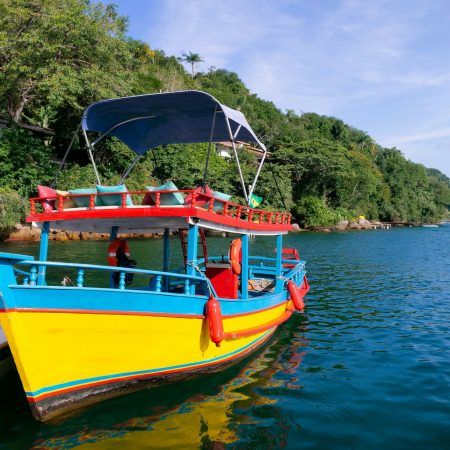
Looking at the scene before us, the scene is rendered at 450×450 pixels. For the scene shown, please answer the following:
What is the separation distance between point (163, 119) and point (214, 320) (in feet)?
18.3

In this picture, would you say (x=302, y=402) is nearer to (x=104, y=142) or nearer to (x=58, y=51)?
(x=58, y=51)

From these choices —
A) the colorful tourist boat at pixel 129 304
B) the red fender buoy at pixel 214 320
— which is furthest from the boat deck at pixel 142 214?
the red fender buoy at pixel 214 320

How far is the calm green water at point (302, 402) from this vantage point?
5.79 metres

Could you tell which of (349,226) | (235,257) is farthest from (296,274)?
(349,226)

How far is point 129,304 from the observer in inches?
244

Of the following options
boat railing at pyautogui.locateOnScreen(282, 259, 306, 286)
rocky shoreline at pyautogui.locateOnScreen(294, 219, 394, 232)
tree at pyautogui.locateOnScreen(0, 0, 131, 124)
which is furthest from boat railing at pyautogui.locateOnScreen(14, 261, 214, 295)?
rocky shoreline at pyautogui.locateOnScreen(294, 219, 394, 232)

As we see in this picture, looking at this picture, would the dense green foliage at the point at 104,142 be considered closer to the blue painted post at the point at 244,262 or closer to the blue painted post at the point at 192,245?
the blue painted post at the point at 244,262

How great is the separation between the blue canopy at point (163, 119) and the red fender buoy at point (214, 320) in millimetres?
3942

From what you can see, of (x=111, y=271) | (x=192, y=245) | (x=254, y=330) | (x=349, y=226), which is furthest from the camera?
(x=349, y=226)

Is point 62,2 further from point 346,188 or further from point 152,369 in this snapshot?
point 346,188

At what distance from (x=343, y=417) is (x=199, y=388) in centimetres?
250

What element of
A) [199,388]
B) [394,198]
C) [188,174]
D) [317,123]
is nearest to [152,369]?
[199,388]

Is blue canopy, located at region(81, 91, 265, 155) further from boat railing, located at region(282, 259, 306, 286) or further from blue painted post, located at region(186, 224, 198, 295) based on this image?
boat railing, located at region(282, 259, 306, 286)

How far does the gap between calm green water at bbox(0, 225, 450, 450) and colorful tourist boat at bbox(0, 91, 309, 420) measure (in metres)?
0.37
